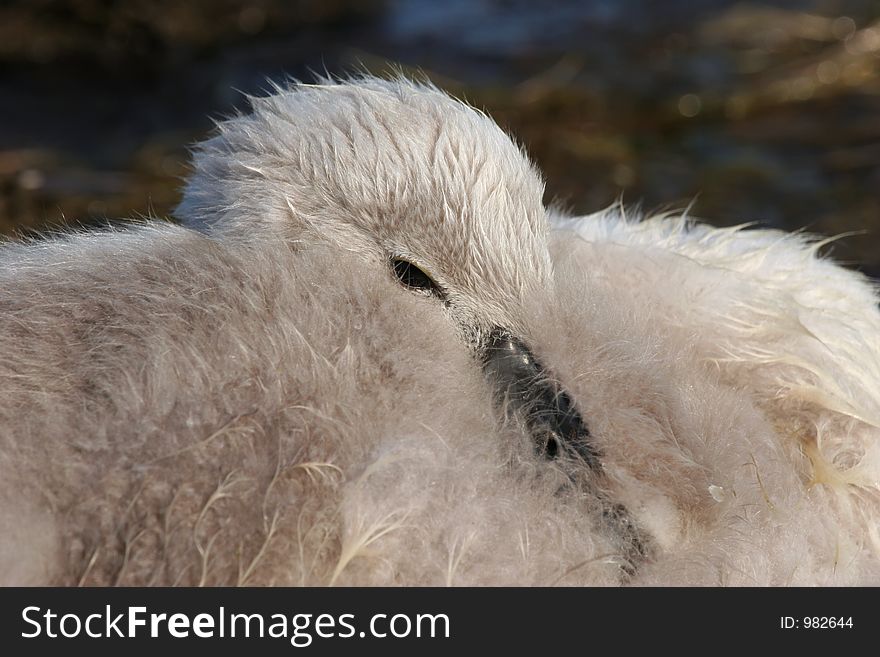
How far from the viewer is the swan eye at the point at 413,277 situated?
282cm

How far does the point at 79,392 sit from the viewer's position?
6.67 ft

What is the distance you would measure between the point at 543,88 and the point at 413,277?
295 cm

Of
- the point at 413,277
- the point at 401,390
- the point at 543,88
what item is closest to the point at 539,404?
the point at 401,390

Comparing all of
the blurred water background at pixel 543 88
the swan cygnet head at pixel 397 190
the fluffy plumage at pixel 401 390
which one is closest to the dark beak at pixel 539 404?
the fluffy plumage at pixel 401 390

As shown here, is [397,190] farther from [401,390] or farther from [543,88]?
[543,88]

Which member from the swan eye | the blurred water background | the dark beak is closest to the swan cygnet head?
the swan eye

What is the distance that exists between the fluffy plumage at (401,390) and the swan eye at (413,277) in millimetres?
29

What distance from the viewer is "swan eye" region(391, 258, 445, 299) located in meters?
2.82

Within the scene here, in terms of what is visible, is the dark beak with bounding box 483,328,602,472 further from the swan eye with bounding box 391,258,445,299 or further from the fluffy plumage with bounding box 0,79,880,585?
the swan eye with bounding box 391,258,445,299

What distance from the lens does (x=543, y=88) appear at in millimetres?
5621

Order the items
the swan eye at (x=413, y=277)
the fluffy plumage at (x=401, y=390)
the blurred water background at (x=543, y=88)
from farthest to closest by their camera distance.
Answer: the blurred water background at (x=543, y=88)
the swan eye at (x=413, y=277)
the fluffy plumage at (x=401, y=390)

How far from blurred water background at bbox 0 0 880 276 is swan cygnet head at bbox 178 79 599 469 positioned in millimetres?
1656

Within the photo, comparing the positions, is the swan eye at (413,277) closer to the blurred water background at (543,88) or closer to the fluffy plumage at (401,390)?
the fluffy plumage at (401,390)
